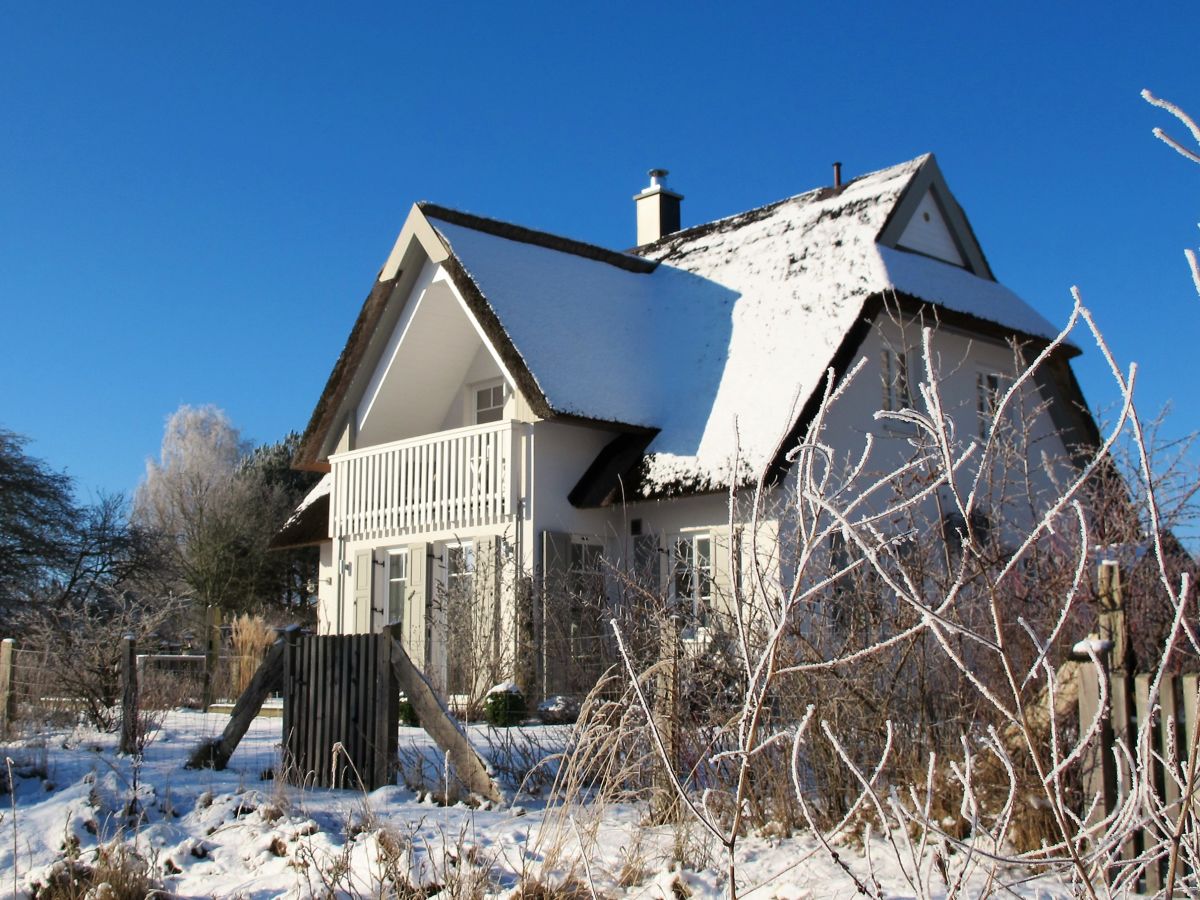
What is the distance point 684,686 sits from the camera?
270 inches

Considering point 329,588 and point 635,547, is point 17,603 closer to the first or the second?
point 329,588

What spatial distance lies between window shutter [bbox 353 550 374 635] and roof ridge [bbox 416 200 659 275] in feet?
15.5

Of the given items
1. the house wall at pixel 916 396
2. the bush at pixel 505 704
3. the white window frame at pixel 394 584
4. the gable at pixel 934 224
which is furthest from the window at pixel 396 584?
the gable at pixel 934 224

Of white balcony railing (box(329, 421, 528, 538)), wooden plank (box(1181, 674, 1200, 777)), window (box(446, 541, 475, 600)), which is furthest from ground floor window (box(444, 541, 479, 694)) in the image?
wooden plank (box(1181, 674, 1200, 777))

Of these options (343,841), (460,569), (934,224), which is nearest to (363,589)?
(460,569)

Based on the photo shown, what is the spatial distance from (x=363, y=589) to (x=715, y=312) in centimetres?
618

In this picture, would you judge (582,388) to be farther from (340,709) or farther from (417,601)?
(340,709)

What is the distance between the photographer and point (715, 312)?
17.7 meters

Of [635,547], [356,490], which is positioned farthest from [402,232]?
[635,547]

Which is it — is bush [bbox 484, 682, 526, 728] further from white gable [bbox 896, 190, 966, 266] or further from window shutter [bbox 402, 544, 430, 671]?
white gable [bbox 896, 190, 966, 266]

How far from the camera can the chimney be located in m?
23.1

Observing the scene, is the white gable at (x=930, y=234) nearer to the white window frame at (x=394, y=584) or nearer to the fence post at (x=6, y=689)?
the white window frame at (x=394, y=584)

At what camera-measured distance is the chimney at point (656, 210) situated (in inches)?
911

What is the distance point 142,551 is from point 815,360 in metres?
18.4
